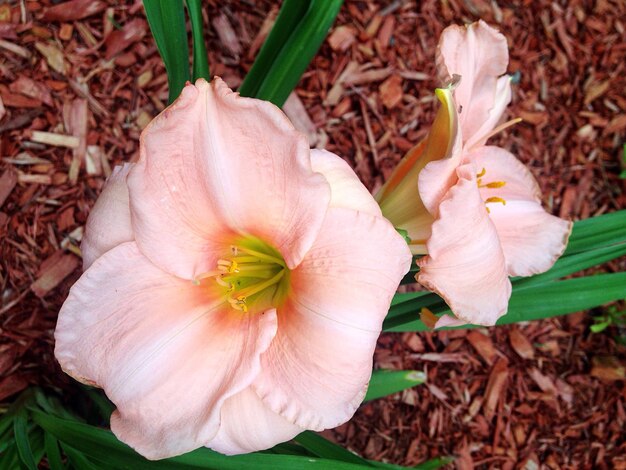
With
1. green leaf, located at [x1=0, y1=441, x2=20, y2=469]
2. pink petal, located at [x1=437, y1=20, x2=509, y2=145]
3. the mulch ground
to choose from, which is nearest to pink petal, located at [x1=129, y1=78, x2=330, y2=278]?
pink petal, located at [x1=437, y1=20, x2=509, y2=145]

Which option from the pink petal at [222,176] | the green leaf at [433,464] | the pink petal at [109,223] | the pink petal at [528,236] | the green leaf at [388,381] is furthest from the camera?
the green leaf at [433,464]

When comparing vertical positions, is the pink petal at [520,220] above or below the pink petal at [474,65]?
below

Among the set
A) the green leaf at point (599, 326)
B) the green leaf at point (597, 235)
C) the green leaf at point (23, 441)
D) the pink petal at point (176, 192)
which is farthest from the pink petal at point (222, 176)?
the green leaf at point (599, 326)

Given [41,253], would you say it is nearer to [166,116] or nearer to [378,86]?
[166,116]

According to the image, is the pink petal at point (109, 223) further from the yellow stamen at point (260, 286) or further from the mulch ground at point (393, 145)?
the mulch ground at point (393, 145)

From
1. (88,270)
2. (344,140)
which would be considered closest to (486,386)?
(344,140)

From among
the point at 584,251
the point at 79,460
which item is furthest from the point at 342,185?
the point at 79,460

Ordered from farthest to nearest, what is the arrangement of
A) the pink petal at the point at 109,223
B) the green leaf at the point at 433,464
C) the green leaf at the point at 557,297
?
the green leaf at the point at 433,464 < the green leaf at the point at 557,297 < the pink petal at the point at 109,223
